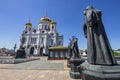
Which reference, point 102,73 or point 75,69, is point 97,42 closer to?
point 102,73

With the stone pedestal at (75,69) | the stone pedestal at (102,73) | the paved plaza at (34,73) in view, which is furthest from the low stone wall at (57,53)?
the stone pedestal at (102,73)

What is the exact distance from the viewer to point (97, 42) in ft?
8.34

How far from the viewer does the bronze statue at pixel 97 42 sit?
2.42 m

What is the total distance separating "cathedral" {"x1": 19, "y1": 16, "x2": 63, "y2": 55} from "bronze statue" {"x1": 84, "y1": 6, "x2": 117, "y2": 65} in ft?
180

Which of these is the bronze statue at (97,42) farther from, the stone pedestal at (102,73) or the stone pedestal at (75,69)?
the stone pedestal at (75,69)

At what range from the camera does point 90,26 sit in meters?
2.60

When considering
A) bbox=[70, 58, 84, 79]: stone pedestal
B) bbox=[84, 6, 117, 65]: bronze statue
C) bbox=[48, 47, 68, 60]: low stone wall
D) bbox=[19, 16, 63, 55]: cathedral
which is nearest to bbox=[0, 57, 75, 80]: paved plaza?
bbox=[70, 58, 84, 79]: stone pedestal

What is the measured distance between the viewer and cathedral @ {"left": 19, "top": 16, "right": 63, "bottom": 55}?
58.0 m

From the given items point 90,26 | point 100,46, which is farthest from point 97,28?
point 100,46

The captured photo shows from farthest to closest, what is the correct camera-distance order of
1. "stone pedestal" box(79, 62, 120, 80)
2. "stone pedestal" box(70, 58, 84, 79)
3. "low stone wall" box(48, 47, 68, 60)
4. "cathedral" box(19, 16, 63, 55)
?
"cathedral" box(19, 16, 63, 55) → "low stone wall" box(48, 47, 68, 60) → "stone pedestal" box(70, 58, 84, 79) → "stone pedestal" box(79, 62, 120, 80)

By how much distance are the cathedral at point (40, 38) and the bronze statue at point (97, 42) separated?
180 feet

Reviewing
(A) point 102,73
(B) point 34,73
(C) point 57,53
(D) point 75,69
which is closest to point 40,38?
A: (C) point 57,53

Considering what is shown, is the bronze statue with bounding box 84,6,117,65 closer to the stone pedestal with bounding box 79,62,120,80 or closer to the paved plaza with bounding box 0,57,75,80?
the stone pedestal with bounding box 79,62,120,80

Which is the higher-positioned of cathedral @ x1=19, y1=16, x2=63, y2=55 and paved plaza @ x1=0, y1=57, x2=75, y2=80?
cathedral @ x1=19, y1=16, x2=63, y2=55
